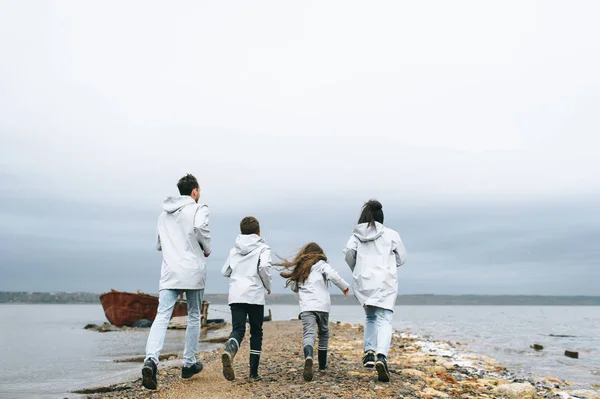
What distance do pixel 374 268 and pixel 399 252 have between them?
47 centimetres

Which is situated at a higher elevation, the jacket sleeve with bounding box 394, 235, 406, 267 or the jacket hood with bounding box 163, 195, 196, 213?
the jacket hood with bounding box 163, 195, 196, 213

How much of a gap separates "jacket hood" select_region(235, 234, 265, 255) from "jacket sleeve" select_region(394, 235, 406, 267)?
6.52 ft

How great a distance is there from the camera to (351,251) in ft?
25.9

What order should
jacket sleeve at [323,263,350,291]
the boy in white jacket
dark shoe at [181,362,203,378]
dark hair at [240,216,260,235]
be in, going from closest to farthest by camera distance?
the boy in white jacket < dark shoe at [181,362,203,378] < dark hair at [240,216,260,235] < jacket sleeve at [323,263,350,291]

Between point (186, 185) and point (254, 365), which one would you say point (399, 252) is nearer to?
point (254, 365)

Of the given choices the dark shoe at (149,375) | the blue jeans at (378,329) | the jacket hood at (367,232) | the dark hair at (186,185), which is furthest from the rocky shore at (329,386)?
the dark hair at (186,185)

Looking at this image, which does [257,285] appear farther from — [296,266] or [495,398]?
[495,398]

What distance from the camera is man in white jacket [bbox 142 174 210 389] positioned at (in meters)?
6.52

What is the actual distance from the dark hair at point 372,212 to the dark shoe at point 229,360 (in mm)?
2591

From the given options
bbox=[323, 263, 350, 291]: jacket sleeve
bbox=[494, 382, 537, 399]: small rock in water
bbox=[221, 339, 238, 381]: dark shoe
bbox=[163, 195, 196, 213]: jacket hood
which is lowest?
bbox=[494, 382, 537, 399]: small rock in water

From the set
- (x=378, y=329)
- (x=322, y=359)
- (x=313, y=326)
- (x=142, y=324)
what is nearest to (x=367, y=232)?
(x=378, y=329)

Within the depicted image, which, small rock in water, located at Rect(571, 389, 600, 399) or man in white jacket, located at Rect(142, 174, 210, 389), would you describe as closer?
man in white jacket, located at Rect(142, 174, 210, 389)

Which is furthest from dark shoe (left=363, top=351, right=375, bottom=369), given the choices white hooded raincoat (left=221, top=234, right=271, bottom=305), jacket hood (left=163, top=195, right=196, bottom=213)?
jacket hood (left=163, top=195, right=196, bottom=213)

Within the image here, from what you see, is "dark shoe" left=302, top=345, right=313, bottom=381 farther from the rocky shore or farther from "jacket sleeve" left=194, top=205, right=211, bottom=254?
"jacket sleeve" left=194, top=205, right=211, bottom=254
